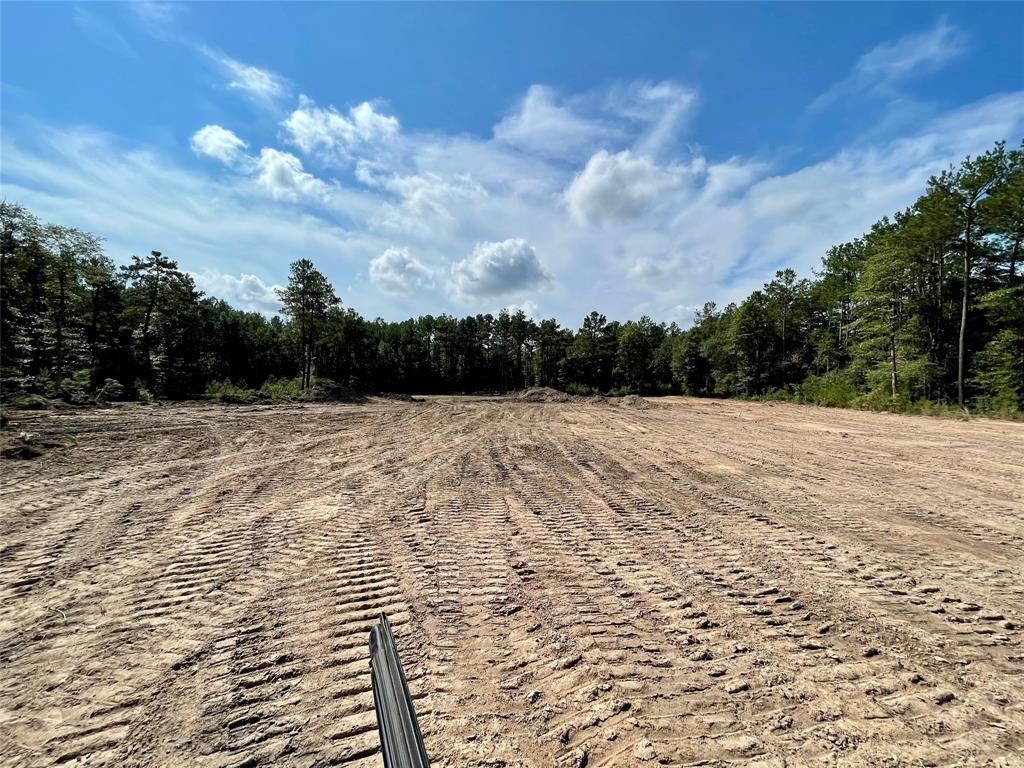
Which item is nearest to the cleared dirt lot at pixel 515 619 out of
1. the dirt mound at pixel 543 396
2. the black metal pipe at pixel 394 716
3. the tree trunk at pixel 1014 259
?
the black metal pipe at pixel 394 716

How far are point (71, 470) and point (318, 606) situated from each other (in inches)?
290

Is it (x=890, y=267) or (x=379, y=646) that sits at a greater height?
(x=890, y=267)

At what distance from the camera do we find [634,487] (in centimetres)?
708

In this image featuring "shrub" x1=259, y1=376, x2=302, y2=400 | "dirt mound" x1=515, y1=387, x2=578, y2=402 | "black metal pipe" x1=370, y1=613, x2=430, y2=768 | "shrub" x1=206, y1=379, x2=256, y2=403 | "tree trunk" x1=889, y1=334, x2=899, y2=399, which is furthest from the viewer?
"dirt mound" x1=515, y1=387, x2=578, y2=402

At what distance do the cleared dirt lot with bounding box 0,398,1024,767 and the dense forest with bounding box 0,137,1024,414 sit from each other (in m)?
18.2

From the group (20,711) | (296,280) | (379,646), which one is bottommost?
(20,711)

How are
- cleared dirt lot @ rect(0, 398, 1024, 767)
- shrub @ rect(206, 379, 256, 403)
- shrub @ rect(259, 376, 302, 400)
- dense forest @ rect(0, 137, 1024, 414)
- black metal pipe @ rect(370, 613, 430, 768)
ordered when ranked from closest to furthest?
black metal pipe @ rect(370, 613, 430, 768) → cleared dirt lot @ rect(0, 398, 1024, 767) → dense forest @ rect(0, 137, 1024, 414) → shrub @ rect(206, 379, 256, 403) → shrub @ rect(259, 376, 302, 400)

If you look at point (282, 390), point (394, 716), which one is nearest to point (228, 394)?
point (282, 390)

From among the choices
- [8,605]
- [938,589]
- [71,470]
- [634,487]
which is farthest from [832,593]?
[71,470]

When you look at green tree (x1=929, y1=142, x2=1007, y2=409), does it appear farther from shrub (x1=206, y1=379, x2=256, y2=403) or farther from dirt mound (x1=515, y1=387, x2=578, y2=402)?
shrub (x1=206, y1=379, x2=256, y2=403)

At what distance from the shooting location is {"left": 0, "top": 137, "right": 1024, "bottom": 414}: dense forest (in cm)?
2047

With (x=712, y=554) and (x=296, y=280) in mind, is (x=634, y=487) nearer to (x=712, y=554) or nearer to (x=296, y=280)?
(x=712, y=554)

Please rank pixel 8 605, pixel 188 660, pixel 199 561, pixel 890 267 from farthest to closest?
pixel 890 267
pixel 199 561
pixel 8 605
pixel 188 660

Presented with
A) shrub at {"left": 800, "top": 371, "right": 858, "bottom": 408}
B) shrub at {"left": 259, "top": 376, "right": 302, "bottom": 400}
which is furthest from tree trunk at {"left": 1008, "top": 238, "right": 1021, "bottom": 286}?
shrub at {"left": 259, "top": 376, "right": 302, "bottom": 400}
